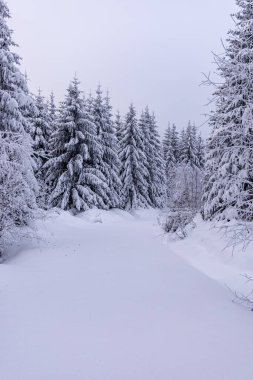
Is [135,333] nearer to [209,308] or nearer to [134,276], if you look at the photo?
[209,308]

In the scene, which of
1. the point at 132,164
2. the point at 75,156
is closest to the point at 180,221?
the point at 75,156

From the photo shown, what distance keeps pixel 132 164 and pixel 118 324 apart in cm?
3428

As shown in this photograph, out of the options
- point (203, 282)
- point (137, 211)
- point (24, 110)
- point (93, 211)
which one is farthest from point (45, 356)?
point (137, 211)

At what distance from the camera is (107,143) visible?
35.5m

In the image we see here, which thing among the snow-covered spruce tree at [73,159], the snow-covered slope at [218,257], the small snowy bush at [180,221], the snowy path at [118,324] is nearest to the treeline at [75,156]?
the snow-covered spruce tree at [73,159]

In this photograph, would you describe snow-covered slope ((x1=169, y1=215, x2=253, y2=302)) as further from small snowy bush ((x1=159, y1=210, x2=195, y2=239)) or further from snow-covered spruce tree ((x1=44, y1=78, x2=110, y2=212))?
snow-covered spruce tree ((x1=44, y1=78, x2=110, y2=212))

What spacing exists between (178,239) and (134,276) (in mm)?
7615

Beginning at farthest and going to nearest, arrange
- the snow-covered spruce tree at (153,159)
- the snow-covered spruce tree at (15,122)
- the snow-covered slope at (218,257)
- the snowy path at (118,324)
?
the snow-covered spruce tree at (153,159) < the snow-covered spruce tree at (15,122) < the snow-covered slope at (218,257) < the snowy path at (118,324)

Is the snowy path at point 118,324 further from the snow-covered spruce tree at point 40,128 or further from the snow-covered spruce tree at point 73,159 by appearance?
the snow-covered spruce tree at point 40,128

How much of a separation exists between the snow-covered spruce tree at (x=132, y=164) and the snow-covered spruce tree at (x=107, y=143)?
4.03 meters

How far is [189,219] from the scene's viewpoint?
18469 millimetres

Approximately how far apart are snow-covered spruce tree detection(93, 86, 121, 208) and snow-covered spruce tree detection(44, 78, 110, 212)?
14.1 feet

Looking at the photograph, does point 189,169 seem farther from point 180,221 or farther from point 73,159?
point 180,221

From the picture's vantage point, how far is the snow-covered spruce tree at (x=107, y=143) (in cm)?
3500
